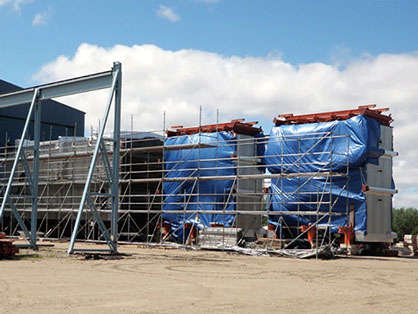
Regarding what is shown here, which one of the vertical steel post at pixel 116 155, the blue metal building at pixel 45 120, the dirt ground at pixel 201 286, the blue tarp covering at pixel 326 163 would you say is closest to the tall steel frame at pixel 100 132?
the vertical steel post at pixel 116 155

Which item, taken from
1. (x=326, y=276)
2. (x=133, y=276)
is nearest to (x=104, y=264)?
(x=133, y=276)

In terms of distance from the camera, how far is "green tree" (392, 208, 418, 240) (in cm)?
5712

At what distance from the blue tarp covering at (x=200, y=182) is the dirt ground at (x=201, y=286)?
779 centimetres

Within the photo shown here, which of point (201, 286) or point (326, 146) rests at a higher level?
point (326, 146)

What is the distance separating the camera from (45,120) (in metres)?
45.1

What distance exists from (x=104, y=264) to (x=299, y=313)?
9.99 metres

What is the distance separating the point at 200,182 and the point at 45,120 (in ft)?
65.0

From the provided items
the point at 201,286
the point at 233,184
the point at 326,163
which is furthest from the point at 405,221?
the point at 201,286

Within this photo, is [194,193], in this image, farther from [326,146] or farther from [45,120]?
[45,120]

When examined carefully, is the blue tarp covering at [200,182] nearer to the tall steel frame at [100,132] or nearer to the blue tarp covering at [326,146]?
the blue tarp covering at [326,146]

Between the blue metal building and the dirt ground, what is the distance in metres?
23.5

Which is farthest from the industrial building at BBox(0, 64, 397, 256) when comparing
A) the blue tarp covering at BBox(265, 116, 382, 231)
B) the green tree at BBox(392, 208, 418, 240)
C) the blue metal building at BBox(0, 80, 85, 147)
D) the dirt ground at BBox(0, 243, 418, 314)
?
the green tree at BBox(392, 208, 418, 240)

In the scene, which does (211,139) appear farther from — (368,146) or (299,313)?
(299,313)

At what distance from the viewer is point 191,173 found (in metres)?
29.4
